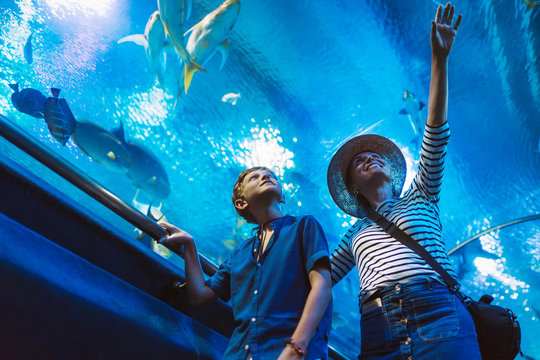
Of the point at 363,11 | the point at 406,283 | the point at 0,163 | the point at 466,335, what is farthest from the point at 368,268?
the point at 363,11

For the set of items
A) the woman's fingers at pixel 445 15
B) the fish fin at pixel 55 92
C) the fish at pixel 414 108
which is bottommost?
the woman's fingers at pixel 445 15

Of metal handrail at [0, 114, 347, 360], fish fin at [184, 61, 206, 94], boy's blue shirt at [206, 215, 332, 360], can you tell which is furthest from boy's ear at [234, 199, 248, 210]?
fish fin at [184, 61, 206, 94]

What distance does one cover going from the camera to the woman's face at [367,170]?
1.72 metres

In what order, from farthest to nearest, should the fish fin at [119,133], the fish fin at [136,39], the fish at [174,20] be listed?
the fish fin at [119,133] → the fish fin at [136,39] → the fish at [174,20]

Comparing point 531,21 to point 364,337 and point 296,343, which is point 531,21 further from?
point 296,343

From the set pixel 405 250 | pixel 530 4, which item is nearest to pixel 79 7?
pixel 405 250

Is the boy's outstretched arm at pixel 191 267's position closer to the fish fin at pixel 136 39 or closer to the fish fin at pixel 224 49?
the fish fin at pixel 224 49

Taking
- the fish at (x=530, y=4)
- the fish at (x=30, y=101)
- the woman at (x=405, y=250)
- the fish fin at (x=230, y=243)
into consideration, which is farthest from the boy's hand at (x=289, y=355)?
the fish fin at (x=230, y=243)

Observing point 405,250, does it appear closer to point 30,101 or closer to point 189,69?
point 189,69

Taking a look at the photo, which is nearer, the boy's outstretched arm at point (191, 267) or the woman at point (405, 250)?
the woman at point (405, 250)

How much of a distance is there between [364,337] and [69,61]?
11.6 feet

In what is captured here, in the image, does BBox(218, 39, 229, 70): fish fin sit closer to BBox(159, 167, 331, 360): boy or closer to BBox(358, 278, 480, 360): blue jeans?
BBox(159, 167, 331, 360): boy

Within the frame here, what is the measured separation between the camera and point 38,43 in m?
3.32

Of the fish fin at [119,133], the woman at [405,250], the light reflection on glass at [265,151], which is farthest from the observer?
the light reflection on glass at [265,151]
